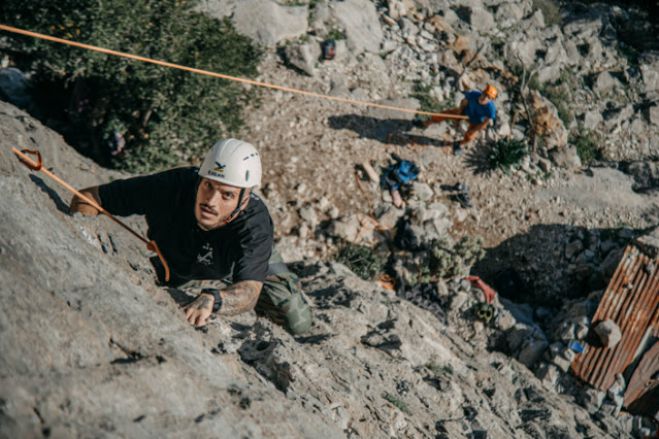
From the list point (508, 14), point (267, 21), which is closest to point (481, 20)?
point (508, 14)

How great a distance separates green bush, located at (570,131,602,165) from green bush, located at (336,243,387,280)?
8.25 metres

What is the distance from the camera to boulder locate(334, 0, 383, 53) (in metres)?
14.3

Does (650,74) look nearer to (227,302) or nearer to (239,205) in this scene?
(239,205)

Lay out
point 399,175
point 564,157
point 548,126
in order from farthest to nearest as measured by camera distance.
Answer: point 548,126 < point 564,157 < point 399,175

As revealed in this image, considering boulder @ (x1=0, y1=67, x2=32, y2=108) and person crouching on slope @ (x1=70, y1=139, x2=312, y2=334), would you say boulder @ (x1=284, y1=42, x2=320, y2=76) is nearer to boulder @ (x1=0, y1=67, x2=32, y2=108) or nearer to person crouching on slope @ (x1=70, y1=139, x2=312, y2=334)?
boulder @ (x1=0, y1=67, x2=32, y2=108)

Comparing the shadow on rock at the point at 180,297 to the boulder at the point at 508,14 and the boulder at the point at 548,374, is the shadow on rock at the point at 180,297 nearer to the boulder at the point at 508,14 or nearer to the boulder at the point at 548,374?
the boulder at the point at 548,374

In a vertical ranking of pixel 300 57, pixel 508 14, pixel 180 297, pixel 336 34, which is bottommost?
pixel 180 297

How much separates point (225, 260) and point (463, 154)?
9.60 meters

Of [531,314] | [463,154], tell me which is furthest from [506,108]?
[531,314]

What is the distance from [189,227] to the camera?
17.6ft

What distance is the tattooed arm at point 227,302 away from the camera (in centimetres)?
436

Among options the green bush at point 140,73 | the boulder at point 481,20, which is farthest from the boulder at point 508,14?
the green bush at point 140,73

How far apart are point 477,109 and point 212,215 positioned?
30.3ft

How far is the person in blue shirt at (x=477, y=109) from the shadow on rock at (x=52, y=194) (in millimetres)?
9646
